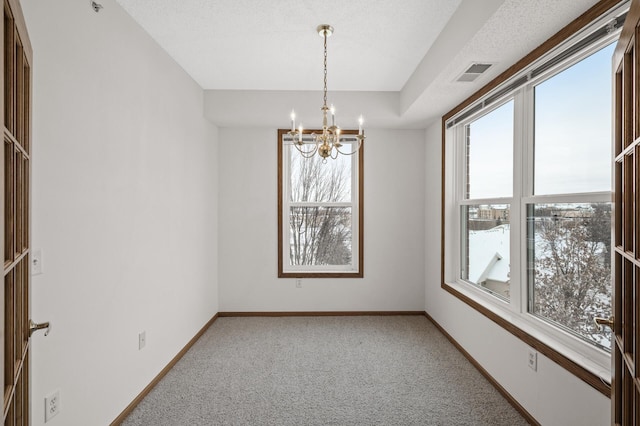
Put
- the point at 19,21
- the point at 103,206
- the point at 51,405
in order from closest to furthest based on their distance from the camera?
the point at 19,21
the point at 51,405
the point at 103,206

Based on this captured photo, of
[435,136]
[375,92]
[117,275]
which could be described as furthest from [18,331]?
[435,136]

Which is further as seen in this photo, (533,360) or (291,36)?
(291,36)

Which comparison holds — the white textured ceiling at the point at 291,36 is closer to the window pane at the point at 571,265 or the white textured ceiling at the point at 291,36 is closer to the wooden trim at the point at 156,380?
the window pane at the point at 571,265

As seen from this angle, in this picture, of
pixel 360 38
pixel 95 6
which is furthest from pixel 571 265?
pixel 95 6

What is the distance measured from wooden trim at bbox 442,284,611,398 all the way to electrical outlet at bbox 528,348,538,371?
4 cm

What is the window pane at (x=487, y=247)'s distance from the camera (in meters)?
2.89

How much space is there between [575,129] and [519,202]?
0.65 meters

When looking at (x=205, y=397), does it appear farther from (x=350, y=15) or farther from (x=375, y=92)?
(x=375, y=92)

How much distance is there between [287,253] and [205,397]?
2.24 m

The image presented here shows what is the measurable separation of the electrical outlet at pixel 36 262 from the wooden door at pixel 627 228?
7.43 feet

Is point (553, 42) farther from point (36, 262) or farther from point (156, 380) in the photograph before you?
point (156, 380)

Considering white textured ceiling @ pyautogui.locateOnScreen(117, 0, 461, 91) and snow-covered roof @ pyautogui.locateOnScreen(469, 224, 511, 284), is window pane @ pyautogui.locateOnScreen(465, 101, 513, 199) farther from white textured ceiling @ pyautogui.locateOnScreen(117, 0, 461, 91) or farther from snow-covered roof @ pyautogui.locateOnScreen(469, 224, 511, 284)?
white textured ceiling @ pyautogui.locateOnScreen(117, 0, 461, 91)

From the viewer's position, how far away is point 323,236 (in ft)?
15.5

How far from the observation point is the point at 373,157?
4.60m
